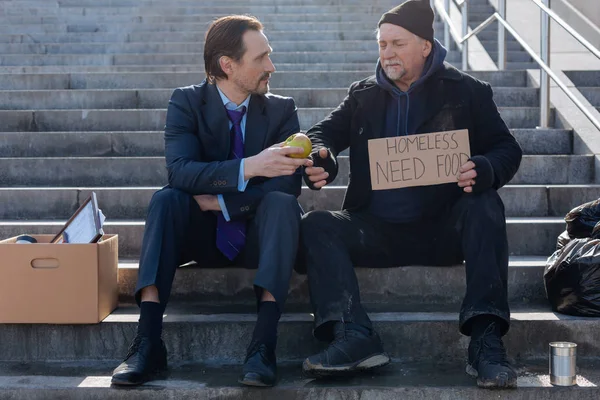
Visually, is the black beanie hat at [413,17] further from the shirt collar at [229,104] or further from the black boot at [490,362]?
the black boot at [490,362]

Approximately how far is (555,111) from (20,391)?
12.4 feet

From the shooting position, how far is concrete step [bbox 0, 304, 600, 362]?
339cm

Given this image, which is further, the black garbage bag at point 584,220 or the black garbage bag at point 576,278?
the black garbage bag at point 584,220

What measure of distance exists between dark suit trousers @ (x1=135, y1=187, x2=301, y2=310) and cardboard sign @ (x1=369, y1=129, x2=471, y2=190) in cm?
38

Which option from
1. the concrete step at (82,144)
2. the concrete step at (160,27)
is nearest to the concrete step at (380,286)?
the concrete step at (82,144)

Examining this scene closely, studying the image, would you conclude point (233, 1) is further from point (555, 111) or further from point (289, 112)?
point (289, 112)

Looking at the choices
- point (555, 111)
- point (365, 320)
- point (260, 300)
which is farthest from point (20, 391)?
point (555, 111)

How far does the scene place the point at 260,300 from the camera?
3186mm

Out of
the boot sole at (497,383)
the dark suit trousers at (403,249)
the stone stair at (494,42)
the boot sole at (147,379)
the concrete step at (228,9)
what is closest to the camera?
the boot sole at (497,383)

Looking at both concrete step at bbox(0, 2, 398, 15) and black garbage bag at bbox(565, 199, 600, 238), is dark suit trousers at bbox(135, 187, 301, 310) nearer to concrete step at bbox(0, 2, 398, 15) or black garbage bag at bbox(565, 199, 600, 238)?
black garbage bag at bbox(565, 199, 600, 238)

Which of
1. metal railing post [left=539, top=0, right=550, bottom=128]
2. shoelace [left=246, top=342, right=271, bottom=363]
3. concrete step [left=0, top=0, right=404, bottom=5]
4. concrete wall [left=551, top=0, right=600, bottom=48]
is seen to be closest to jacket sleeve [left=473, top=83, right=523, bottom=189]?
shoelace [left=246, top=342, right=271, bottom=363]

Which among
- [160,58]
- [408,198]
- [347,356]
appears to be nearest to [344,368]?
[347,356]

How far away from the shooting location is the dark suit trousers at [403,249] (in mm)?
3133

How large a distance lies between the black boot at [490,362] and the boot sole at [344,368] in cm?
33
